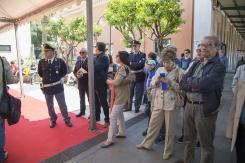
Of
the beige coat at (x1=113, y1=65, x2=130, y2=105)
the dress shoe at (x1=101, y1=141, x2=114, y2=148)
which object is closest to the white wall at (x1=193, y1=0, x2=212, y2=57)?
the beige coat at (x1=113, y1=65, x2=130, y2=105)

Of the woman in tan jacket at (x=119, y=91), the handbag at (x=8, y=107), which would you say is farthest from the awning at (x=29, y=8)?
Result: the handbag at (x=8, y=107)

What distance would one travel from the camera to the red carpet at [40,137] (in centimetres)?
376

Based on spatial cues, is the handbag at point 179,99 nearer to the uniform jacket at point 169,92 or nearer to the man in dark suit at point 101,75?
the uniform jacket at point 169,92

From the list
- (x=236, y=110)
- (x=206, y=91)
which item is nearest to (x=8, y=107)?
(x=206, y=91)

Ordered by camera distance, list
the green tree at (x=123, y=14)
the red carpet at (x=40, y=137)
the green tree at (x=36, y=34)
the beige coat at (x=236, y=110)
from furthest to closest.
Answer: the green tree at (x=36, y=34) < the green tree at (x=123, y=14) < the red carpet at (x=40, y=137) < the beige coat at (x=236, y=110)

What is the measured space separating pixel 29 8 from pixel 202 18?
1170 cm

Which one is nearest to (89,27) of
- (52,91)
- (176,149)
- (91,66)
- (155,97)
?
(91,66)

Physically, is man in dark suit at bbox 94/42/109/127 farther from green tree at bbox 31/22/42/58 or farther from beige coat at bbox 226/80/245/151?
green tree at bbox 31/22/42/58

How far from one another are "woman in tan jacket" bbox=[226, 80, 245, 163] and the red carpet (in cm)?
262

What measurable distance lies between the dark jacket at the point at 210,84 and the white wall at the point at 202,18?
1254cm

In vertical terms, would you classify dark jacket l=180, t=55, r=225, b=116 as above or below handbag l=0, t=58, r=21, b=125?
above

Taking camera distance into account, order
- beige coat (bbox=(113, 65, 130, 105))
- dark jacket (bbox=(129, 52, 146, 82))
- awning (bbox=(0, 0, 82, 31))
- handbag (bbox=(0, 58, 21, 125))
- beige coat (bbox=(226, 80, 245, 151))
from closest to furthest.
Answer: beige coat (bbox=(226, 80, 245, 151)) → handbag (bbox=(0, 58, 21, 125)) → beige coat (bbox=(113, 65, 130, 105)) → awning (bbox=(0, 0, 82, 31)) → dark jacket (bbox=(129, 52, 146, 82))

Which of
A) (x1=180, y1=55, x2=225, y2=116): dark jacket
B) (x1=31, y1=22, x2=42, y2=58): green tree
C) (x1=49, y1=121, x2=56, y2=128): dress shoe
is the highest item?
(x1=31, y1=22, x2=42, y2=58): green tree

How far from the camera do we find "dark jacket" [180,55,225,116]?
2.62 metres
